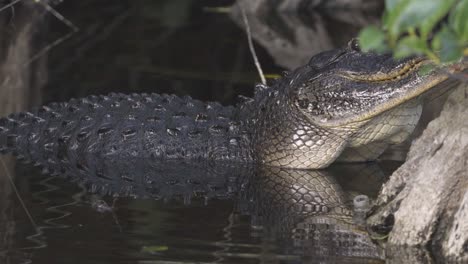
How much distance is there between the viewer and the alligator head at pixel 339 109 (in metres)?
7.80

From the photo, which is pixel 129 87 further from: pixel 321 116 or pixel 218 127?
pixel 321 116

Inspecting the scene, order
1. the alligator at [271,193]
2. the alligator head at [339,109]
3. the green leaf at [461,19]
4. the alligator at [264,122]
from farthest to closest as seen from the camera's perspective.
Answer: the alligator at [264,122], the alligator head at [339,109], the alligator at [271,193], the green leaf at [461,19]

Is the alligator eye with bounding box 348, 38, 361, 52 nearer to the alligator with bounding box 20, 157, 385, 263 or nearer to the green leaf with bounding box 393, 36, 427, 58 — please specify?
the alligator with bounding box 20, 157, 385, 263

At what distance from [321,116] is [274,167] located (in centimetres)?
54

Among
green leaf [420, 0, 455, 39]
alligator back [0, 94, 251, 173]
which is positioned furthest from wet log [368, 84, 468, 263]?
alligator back [0, 94, 251, 173]

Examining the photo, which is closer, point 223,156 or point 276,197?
point 276,197

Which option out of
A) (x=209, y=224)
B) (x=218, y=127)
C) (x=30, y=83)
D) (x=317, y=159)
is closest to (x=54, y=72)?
(x=30, y=83)

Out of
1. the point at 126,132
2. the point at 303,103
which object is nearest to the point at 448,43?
the point at 303,103

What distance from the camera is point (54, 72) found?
464 inches

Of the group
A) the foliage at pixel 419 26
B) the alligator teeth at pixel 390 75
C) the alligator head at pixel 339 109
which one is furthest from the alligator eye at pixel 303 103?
the foliage at pixel 419 26

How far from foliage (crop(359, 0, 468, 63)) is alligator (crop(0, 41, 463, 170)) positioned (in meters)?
3.43

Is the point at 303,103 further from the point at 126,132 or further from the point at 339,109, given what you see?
the point at 126,132

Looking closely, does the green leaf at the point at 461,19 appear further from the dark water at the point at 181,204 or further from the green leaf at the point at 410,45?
the dark water at the point at 181,204

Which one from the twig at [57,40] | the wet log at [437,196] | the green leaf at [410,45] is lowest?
the wet log at [437,196]
